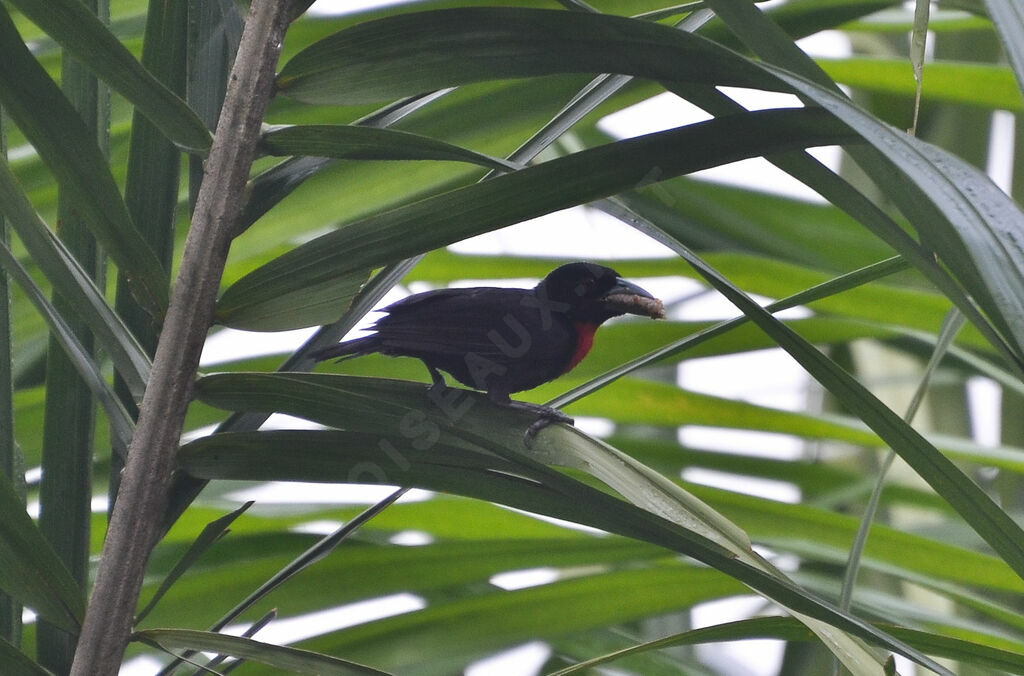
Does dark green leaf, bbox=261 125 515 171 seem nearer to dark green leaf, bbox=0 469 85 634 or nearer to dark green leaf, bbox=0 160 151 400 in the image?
dark green leaf, bbox=0 160 151 400

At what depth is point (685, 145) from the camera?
535 mm

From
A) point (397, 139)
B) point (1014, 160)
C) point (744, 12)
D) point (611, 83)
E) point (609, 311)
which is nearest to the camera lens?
point (744, 12)

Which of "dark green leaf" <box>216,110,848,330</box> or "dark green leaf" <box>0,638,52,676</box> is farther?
"dark green leaf" <box>0,638,52,676</box>

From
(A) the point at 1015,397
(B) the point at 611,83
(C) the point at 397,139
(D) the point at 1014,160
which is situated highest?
(D) the point at 1014,160

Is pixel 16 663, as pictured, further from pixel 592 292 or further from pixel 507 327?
pixel 592 292

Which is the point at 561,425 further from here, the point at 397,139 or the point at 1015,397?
the point at 1015,397

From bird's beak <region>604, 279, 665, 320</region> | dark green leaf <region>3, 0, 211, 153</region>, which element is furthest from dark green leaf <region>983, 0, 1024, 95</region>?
bird's beak <region>604, 279, 665, 320</region>

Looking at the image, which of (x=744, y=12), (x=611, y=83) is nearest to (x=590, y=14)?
(x=744, y=12)

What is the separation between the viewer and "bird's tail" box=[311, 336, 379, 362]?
2.64ft

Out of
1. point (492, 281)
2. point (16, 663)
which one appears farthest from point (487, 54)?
point (492, 281)

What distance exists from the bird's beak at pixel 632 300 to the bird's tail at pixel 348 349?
30cm

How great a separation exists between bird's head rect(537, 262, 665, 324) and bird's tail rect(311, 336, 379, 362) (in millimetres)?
242

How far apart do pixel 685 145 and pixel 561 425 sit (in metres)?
0.23

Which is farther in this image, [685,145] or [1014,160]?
[1014,160]
